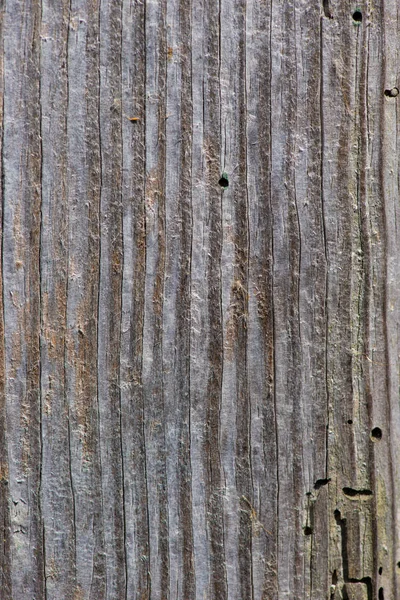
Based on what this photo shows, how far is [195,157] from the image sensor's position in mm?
1843

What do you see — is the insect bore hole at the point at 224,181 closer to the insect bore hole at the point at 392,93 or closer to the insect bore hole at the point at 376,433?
the insect bore hole at the point at 392,93

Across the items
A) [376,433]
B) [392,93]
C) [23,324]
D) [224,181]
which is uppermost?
[392,93]

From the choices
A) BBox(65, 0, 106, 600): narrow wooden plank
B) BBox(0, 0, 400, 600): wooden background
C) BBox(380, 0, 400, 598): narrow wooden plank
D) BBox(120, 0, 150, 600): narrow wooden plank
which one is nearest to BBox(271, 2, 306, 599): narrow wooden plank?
BBox(0, 0, 400, 600): wooden background

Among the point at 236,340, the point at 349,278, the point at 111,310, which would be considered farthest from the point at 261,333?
the point at 111,310

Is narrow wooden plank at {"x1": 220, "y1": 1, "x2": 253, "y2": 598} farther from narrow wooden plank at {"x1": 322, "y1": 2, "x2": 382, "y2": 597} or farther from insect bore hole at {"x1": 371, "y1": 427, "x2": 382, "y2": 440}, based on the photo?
insect bore hole at {"x1": 371, "y1": 427, "x2": 382, "y2": 440}

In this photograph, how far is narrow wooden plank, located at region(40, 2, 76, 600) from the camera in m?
1.79

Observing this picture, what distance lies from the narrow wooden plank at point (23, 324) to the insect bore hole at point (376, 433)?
3.49 feet

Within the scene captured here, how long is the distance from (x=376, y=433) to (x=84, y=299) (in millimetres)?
1032

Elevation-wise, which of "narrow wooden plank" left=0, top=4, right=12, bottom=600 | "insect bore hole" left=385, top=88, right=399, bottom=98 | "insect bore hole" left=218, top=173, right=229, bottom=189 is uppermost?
"insect bore hole" left=385, top=88, right=399, bottom=98

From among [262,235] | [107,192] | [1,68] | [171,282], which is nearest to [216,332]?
[171,282]

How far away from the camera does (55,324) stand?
181 centimetres

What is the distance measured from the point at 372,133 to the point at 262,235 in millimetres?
487

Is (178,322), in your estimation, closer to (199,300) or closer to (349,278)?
(199,300)

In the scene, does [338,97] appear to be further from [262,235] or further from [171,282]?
[171,282]
